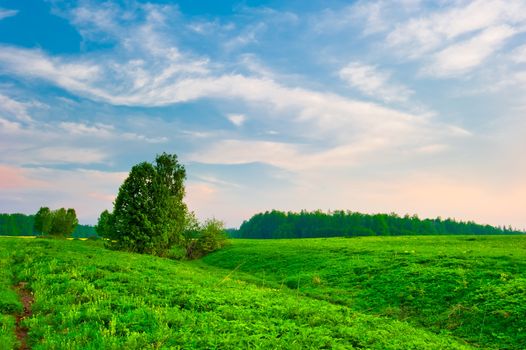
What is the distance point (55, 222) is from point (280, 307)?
406 feet

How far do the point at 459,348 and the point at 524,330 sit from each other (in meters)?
4.85

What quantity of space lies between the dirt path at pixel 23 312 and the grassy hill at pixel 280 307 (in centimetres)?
23

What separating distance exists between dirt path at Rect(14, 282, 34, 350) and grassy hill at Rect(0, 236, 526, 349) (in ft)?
0.77

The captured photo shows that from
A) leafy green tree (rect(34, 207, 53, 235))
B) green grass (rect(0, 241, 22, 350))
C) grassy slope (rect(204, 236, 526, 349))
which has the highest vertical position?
leafy green tree (rect(34, 207, 53, 235))

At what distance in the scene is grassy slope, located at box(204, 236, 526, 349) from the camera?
18344 millimetres

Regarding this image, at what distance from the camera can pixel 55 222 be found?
119 meters

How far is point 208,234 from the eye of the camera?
6906cm

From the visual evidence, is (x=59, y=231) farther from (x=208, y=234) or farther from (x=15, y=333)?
(x=15, y=333)

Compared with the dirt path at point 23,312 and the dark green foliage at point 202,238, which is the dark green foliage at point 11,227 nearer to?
the dark green foliage at point 202,238

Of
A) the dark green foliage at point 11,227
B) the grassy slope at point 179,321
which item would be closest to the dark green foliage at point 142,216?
the grassy slope at point 179,321

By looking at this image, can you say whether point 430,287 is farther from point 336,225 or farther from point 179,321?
point 336,225

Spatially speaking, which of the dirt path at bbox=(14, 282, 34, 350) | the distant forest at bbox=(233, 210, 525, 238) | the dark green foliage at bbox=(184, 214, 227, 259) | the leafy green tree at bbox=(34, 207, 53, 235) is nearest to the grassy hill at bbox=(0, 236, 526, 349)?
the dirt path at bbox=(14, 282, 34, 350)

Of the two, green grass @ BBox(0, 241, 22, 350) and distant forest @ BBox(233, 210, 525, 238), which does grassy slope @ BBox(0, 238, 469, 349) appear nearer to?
green grass @ BBox(0, 241, 22, 350)

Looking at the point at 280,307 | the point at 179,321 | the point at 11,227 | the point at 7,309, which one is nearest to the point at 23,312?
the point at 7,309
